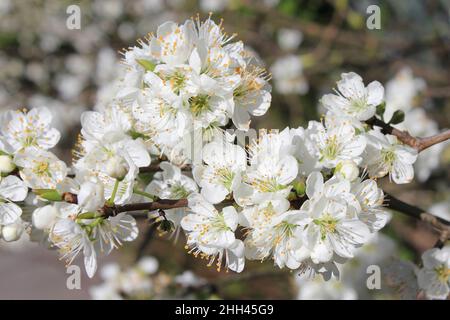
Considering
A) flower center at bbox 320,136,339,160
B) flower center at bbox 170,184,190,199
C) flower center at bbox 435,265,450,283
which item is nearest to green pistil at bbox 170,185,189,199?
flower center at bbox 170,184,190,199

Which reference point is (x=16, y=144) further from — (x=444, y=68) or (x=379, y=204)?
(x=444, y=68)

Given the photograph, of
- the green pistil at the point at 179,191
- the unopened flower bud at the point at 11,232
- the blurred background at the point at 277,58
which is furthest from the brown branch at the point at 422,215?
the blurred background at the point at 277,58

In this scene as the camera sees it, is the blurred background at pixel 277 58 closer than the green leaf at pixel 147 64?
No

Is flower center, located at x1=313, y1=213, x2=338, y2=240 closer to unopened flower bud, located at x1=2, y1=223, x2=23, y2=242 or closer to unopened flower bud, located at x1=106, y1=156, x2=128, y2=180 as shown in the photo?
unopened flower bud, located at x1=106, y1=156, x2=128, y2=180

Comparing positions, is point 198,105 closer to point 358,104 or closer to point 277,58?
point 358,104

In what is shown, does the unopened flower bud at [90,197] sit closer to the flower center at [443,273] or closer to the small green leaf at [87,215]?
the small green leaf at [87,215]
